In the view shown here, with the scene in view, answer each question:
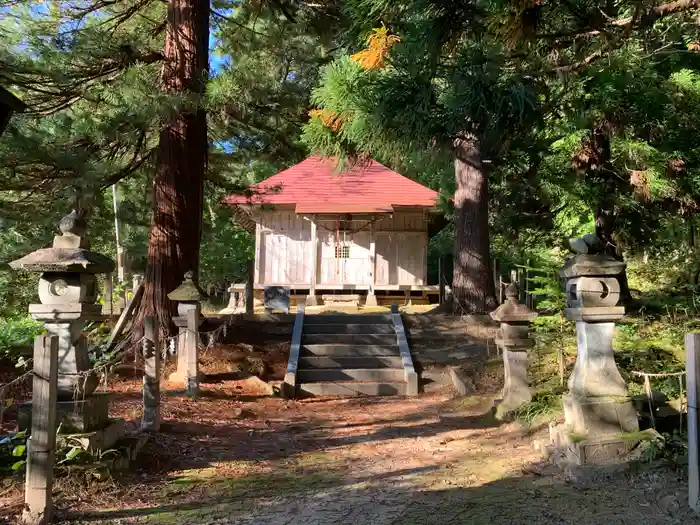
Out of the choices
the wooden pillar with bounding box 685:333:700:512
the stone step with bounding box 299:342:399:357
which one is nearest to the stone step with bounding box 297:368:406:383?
the stone step with bounding box 299:342:399:357

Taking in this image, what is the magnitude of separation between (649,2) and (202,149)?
783 centimetres

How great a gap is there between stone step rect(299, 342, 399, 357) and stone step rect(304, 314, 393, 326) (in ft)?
4.02

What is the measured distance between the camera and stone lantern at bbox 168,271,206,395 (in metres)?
8.35

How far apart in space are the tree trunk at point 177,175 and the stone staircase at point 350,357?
2589mm

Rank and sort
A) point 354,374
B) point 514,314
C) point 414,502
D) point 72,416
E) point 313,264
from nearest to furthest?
point 414,502
point 72,416
point 514,314
point 354,374
point 313,264

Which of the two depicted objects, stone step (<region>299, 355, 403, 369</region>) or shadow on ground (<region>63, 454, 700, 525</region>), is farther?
stone step (<region>299, 355, 403, 369</region>)

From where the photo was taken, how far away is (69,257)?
5051 mm

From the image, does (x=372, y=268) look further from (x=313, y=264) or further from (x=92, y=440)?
(x=92, y=440)

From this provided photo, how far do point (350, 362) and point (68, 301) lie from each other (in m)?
6.52

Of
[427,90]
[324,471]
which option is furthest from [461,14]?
[324,471]

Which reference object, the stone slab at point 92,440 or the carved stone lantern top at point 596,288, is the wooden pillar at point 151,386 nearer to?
the stone slab at point 92,440

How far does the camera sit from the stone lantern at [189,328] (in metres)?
8.35

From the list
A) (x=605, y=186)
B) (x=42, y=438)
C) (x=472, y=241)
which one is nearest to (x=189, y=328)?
(x=42, y=438)

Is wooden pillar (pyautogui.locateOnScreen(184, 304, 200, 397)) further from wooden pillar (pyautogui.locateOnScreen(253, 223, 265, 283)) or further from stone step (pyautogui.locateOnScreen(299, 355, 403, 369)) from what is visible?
wooden pillar (pyautogui.locateOnScreen(253, 223, 265, 283))
